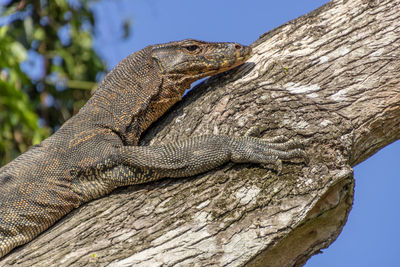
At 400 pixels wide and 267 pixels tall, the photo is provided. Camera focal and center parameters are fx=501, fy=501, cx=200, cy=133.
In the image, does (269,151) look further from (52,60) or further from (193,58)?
(52,60)

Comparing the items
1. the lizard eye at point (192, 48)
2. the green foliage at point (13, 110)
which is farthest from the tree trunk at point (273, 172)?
the green foliage at point (13, 110)

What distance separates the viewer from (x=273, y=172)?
4.25 metres

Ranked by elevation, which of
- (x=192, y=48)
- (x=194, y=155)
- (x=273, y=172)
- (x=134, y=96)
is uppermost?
(x=192, y=48)

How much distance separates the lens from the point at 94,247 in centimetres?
418

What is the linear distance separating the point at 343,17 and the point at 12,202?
145 inches

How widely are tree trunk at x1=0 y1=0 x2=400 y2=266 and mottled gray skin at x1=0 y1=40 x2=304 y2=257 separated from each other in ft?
0.39

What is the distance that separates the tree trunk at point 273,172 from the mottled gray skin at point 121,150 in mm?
120

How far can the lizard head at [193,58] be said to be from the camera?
16.6 feet

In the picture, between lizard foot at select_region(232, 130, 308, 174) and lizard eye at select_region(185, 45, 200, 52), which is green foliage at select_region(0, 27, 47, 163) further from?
lizard foot at select_region(232, 130, 308, 174)

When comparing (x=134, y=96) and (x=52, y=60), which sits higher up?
(x=52, y=60)

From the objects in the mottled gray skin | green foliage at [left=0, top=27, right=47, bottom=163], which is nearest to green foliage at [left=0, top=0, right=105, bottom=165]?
green foliage at [left=0, top=27, right=47, bottom=163]

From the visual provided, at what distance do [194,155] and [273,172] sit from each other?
720 mm

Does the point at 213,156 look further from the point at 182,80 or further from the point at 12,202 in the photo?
the point at 12,202

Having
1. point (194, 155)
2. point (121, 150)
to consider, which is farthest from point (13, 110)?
point (194, 155)
